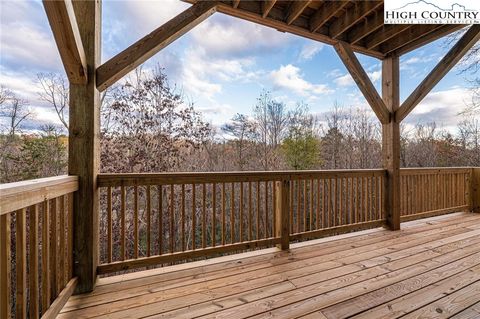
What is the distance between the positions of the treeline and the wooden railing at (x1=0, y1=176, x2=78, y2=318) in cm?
299

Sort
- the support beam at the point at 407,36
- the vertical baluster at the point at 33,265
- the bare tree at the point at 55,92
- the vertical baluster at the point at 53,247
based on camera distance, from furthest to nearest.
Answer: the bare tree at the point at 55,92
the support beam at the point at 407,36
the vertical baluster at the point at 53,247
the vertical baluster at the point at 33,265

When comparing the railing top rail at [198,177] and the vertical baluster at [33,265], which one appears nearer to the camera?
the vertical baluster at [33,265]

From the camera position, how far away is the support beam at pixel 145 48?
2025mm

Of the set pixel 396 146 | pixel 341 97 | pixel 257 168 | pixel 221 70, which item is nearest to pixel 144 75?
pixel 221 70

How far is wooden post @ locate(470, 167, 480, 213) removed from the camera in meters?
4.98

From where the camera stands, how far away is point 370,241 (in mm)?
3209

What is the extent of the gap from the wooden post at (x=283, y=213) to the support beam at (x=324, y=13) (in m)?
1.99

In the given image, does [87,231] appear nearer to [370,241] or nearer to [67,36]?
[67,36]

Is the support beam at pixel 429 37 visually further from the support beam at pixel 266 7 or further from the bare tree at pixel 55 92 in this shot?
the bare tree at pixel 55 92

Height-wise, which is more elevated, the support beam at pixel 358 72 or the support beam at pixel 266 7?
the support beam at pixel 266 7

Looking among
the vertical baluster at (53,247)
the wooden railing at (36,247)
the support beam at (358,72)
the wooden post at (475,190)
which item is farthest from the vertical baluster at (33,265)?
the wooden post at (475,190)

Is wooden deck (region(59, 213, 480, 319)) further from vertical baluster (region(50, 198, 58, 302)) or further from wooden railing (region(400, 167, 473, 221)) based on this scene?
wooden railing (region(400, 167, 473, 221))

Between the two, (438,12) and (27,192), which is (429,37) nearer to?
(438,12)

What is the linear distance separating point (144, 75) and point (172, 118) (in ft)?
3.49
